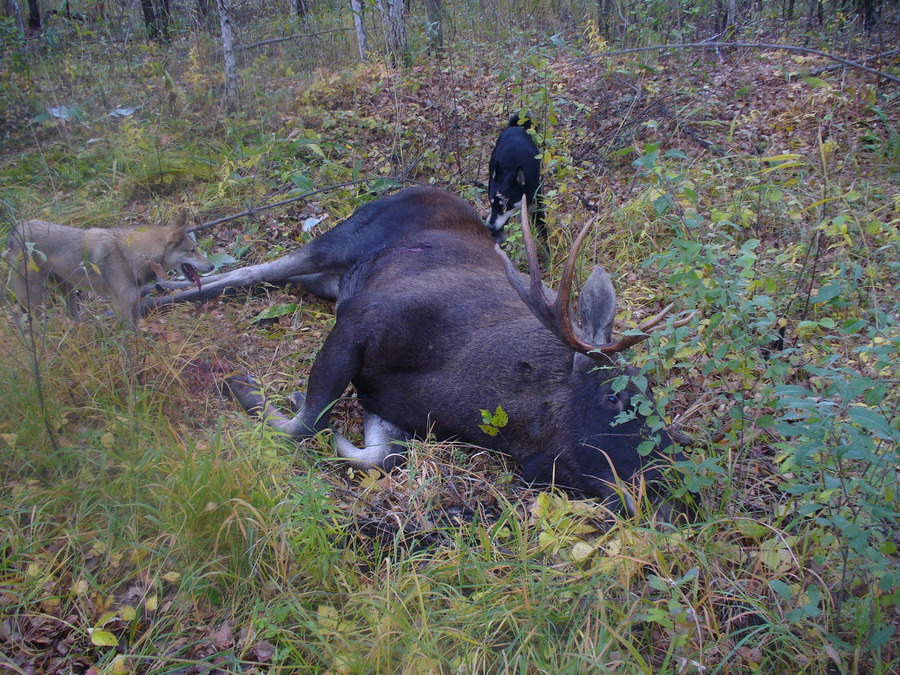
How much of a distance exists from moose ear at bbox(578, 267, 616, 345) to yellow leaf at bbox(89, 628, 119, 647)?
2.35 meters

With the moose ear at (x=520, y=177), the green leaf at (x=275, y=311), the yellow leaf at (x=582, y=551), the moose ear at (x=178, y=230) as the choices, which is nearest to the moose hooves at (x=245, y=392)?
the green leaf at (x=275, y=311)

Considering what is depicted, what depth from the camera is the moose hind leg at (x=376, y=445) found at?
12.5 feet

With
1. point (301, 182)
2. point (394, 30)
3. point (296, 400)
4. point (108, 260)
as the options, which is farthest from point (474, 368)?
point (394, 30)

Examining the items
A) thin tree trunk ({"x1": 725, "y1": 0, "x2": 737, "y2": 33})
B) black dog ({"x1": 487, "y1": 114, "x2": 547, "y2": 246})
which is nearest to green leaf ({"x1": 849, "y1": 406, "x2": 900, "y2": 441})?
black dog ({"x1": 487, "y1": 114, "x2": 547, "y2": 246})

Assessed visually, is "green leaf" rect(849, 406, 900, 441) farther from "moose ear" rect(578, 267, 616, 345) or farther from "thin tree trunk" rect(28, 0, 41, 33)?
"thin tree trunk" rect(28, 0, 41, 33)

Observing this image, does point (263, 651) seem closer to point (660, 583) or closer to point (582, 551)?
point (582, 551)

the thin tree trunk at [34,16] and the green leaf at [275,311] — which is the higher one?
the thin tree trunk at [34,16]

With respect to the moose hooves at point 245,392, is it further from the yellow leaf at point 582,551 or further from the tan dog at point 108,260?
the yellow leaf at point 582,551

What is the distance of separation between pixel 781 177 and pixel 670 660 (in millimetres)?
4117

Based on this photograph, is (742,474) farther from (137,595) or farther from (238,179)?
(238,179)

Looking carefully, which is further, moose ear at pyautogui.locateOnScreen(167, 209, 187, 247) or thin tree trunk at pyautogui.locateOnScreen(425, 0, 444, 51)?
thin tree trunk at pyautogui.locateOnScreen(425, 0, 444, 51)

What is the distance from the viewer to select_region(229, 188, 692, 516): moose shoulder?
3336 mm

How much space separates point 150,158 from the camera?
21.0ft

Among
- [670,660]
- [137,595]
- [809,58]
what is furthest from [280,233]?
[809,58]
